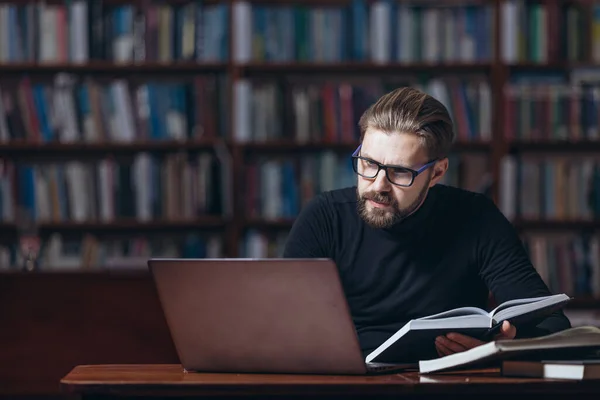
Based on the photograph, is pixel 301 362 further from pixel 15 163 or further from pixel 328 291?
pixel 15 163


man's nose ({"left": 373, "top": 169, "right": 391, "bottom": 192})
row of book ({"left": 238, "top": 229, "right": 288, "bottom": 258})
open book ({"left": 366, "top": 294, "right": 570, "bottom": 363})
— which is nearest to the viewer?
open book ({"left": 366, "top": 294, "right": 570, "bottom": 363})

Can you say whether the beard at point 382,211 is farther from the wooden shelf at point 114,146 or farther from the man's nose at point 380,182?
the wooden shelf at point 114,146

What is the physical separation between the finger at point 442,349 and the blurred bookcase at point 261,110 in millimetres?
2318

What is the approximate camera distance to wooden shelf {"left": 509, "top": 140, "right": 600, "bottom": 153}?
12.2 ft

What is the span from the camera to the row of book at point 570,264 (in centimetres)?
370

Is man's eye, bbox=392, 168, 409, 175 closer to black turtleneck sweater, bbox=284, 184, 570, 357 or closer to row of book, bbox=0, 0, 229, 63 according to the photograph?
black turtleneck sweater, bbox=284, 184, 570, 357

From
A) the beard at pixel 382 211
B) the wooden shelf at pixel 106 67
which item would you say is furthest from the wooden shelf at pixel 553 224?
the beard at pixel 382 211

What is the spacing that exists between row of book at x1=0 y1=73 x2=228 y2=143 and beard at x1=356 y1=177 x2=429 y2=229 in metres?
2.02

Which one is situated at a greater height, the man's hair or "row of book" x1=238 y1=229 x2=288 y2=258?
the man's hair

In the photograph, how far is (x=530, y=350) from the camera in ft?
4.04

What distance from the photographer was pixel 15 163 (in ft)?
12.6

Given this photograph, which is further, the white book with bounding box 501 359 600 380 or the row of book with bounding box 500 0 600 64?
the row of book with bounding box 500 0 600 64

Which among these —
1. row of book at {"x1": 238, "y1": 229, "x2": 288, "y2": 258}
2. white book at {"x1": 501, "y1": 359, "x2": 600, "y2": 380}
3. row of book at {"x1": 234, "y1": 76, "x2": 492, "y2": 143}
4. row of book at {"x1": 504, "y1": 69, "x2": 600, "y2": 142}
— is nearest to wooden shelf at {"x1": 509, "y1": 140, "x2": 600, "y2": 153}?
row of book at {"x1": 504, "y1": 69, "x2": 600, "y2": 142}

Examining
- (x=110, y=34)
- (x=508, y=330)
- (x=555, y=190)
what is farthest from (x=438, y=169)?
(x=110, y=34)
